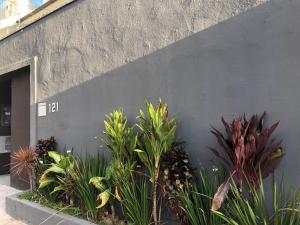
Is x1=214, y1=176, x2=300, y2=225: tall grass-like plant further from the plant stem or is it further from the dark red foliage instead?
the plant stem

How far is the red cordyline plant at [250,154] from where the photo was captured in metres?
3.61

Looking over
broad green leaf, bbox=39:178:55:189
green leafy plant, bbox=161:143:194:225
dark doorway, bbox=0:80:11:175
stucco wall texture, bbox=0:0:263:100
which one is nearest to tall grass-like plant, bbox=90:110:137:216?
green leafy plant, bbox=161:143:194:225

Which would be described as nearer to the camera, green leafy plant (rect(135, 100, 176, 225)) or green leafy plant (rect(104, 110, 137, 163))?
green leafy plant (rect(135, 100, 176, 225))

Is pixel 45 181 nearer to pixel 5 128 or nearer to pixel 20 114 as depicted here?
pixel 20 114

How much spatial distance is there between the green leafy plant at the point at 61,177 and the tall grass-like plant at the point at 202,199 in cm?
218

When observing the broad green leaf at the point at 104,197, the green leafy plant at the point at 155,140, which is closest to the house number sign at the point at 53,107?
the broad green leaf at the point at 104,197

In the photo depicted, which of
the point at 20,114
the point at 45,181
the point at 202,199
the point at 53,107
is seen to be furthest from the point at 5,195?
the point at 202,199

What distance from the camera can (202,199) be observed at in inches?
164

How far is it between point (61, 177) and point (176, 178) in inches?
96.8

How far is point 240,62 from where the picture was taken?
418cm

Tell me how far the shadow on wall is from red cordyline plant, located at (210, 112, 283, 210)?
16 centimetres

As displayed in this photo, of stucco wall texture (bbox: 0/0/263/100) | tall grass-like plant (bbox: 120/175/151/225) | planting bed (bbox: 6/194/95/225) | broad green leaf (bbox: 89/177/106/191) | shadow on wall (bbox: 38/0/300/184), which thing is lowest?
planting bed (bbox: 6/194/95/225)

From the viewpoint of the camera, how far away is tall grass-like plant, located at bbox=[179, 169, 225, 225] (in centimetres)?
403

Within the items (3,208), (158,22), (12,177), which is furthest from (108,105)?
(12,177)
